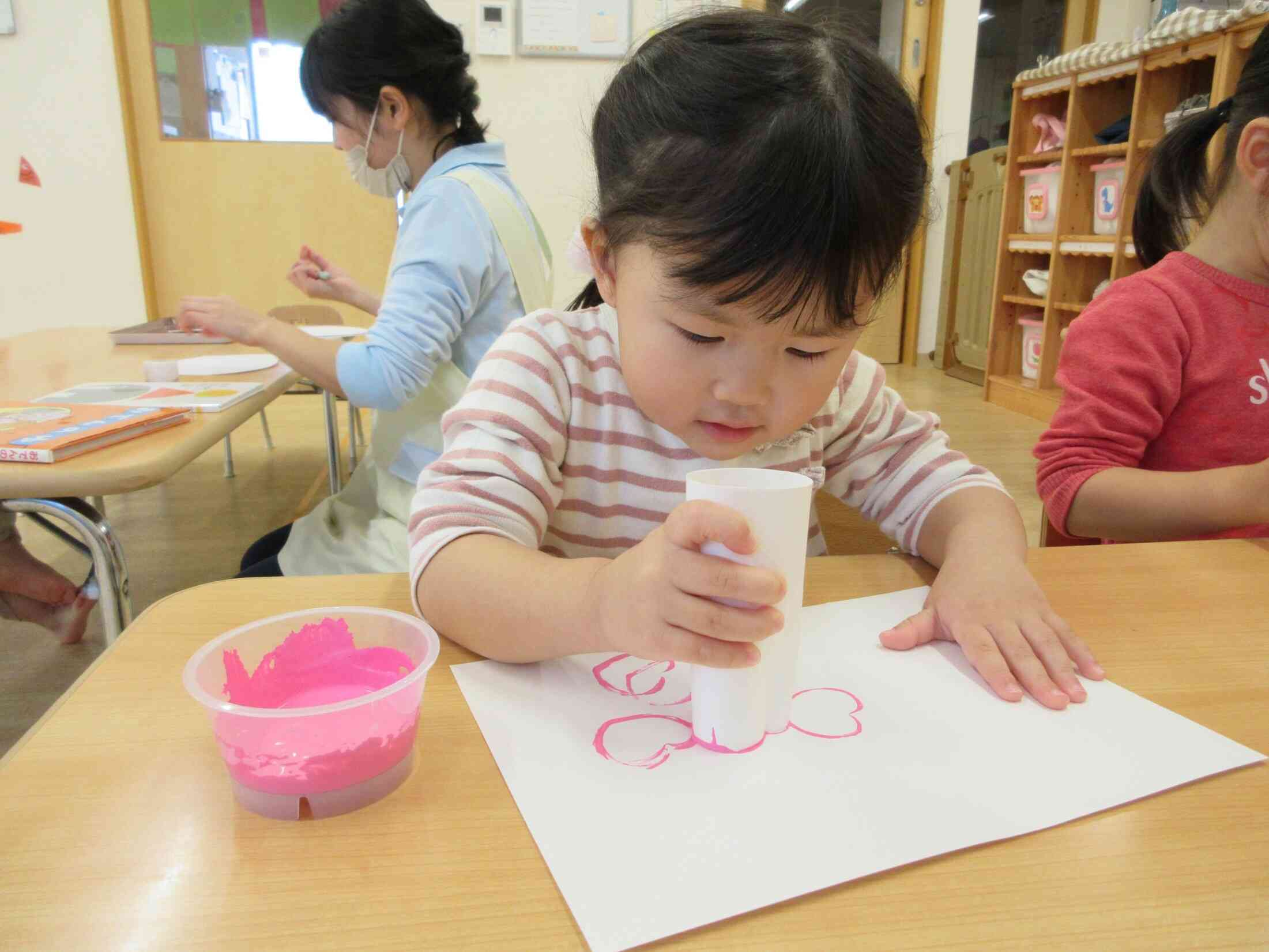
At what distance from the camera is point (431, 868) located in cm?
33

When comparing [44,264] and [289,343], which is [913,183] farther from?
[44,264]

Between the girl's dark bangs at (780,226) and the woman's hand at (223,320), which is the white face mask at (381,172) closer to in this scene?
the woman's hand at (223,320)

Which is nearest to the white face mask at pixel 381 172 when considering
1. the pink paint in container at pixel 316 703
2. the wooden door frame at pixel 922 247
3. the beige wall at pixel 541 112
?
the pink paint in container at pixel 316 703

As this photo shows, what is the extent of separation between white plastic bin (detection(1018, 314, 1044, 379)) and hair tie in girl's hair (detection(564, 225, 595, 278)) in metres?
3.04

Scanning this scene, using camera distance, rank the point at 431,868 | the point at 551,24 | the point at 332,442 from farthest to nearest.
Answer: the point at 551,24, the point at 332,442, the point at 431,868

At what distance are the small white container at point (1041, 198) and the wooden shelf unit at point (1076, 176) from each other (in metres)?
0.03

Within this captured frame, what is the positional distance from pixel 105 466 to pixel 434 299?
17.5 inches

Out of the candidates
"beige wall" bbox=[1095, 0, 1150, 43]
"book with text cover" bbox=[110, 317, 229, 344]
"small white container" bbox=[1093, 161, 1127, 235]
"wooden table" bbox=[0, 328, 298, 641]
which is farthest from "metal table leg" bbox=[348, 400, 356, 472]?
"beige wall" bbox=[1095, 0, 1150, 43]

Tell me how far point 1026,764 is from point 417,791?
29 cm

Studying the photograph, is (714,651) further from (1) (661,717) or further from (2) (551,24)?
(2) (551,24)

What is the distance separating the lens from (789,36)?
542mm

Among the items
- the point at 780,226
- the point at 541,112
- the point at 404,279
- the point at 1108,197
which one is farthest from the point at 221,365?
the point at 1108,197

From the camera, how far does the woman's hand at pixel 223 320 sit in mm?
1175

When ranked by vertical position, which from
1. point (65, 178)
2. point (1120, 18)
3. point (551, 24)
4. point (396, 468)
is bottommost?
Result: point (396, 468)
